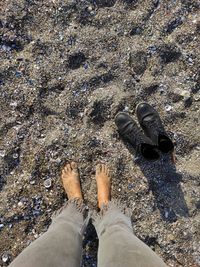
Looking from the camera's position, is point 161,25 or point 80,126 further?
point 161,25

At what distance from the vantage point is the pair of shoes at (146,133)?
2.64m

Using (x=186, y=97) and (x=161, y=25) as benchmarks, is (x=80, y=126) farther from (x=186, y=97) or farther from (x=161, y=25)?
(x=161, y=25)

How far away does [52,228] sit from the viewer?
2176 mm

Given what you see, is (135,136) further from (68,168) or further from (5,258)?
(5,258)

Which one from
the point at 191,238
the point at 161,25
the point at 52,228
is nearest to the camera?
the point at 52,228

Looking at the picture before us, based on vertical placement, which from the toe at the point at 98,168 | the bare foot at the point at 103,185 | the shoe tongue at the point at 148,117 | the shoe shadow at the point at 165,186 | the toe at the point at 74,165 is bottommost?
the shoe shadow at the point at 165,186

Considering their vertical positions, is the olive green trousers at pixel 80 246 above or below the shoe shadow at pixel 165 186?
above

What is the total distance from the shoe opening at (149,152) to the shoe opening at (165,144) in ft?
0.17

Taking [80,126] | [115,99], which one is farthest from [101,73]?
A: [80,126]

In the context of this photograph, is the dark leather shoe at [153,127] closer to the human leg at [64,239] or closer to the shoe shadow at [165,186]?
the shoe shadow at [165,186]

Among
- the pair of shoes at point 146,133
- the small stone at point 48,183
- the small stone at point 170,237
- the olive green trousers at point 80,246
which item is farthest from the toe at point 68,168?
the small stone at point 170,237

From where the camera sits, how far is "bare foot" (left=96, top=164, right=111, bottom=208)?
260 cm

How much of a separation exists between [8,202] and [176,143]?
128 cm

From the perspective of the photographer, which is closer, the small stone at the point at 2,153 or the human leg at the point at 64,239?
the human leg at the point at 64,239
